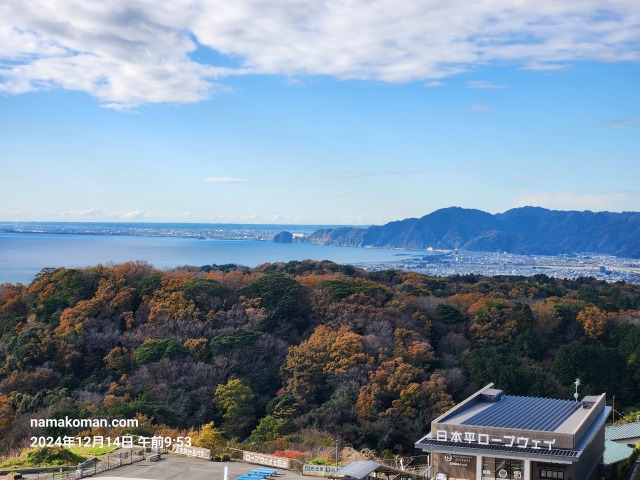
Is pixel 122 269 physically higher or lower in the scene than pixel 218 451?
higher

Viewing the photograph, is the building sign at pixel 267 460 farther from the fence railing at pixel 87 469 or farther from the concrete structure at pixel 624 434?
the concrete structure at pixel 624 434

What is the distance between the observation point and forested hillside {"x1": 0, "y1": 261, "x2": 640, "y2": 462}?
35.1 m

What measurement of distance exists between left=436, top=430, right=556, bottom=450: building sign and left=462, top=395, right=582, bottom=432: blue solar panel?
86cm

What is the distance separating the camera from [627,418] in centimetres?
3722

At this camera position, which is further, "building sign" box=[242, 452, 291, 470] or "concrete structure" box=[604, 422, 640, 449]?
"concrete structure" box=[604, 422, 640, 449]

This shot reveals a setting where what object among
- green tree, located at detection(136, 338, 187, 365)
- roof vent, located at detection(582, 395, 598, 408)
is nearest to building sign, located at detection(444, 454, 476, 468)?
roof vent, located at detection(582, 395, 598, 408)

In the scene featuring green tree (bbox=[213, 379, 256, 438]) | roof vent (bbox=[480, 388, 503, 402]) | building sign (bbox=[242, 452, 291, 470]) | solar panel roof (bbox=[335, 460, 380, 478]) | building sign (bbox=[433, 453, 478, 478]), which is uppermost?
roof vent (bbox=[480, 388, 503, 402])

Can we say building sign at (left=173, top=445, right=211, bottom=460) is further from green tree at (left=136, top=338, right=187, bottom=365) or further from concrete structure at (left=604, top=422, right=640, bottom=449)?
concrete structure at (left=604, top=422, right=640, bottom=449)

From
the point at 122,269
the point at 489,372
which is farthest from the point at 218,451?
the point at 122,269

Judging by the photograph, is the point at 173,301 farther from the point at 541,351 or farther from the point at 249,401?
the point at 541,351

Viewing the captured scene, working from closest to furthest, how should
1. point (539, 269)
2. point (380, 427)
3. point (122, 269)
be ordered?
point (380, 427)
point (122, 269)
point (539, 269)

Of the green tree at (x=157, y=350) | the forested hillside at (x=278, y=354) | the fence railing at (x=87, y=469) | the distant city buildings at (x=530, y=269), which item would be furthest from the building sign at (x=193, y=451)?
the distant city buildings at (x=530, y=269)

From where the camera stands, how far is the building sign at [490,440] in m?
21.4

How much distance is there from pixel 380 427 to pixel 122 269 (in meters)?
23.2
